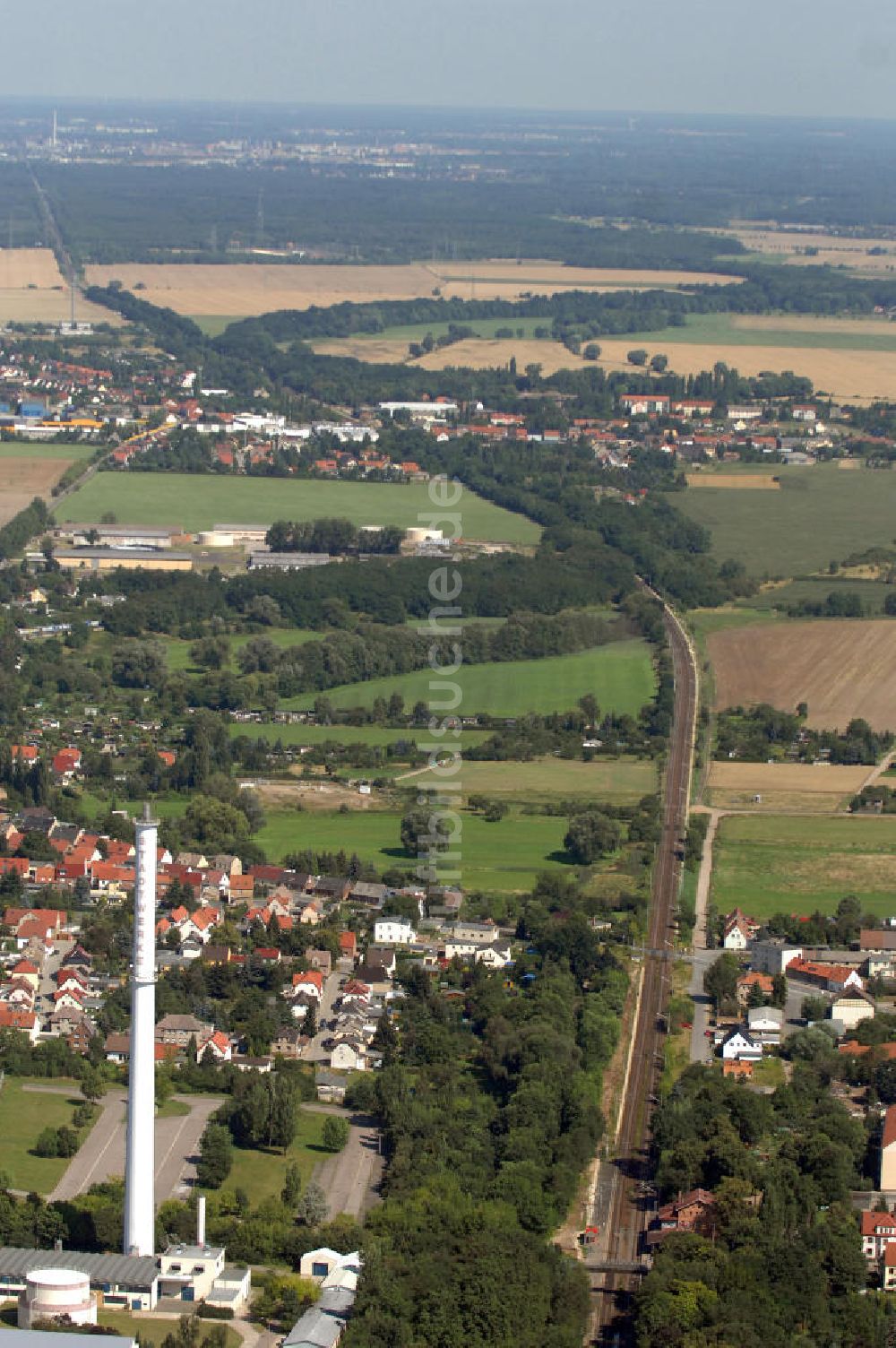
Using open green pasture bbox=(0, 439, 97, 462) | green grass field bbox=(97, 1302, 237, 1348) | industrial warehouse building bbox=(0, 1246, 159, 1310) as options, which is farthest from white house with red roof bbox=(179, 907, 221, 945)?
open green pasture bbox=(0, 439, 97, 462)

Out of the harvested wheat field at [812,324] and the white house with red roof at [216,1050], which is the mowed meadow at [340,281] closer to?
the harvested wheat field at [812,324]

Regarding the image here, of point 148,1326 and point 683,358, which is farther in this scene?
point 683,358

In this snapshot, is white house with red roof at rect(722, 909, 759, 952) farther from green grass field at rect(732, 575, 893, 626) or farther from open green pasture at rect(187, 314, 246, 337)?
open green pasture at rect(187, 314, 246, 337)

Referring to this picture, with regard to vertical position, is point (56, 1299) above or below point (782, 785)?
above

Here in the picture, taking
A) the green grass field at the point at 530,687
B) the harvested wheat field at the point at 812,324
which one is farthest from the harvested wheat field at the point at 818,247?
the green grass field at the point at 530,687

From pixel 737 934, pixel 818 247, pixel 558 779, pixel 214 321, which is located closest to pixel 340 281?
pixel 214 321

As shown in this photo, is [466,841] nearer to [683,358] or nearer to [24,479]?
[24,479]

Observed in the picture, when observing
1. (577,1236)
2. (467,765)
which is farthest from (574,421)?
(577,1236)
